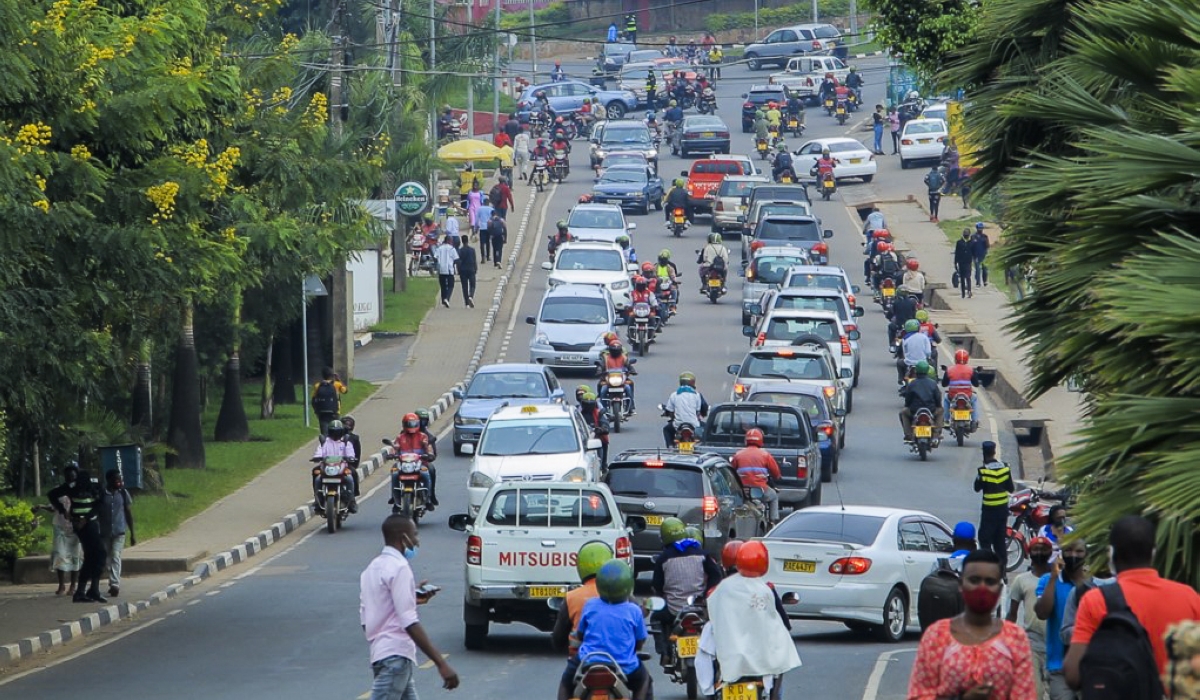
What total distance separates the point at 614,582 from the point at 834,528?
877 cm

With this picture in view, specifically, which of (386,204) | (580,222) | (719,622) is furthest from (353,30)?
(719,622)

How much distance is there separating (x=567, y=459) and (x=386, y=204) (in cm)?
2010

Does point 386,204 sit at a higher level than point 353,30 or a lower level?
lower

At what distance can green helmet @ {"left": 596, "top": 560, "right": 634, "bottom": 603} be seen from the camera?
10.7 m

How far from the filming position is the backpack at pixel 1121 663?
748 centimetres

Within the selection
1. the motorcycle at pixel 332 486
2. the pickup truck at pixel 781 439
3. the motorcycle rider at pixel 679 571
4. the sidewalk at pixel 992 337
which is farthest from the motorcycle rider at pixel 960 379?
the motorcycle rider at pixel 679 571

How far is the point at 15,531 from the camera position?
2412 centimetres

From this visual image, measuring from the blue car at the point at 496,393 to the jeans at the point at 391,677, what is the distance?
20957mm

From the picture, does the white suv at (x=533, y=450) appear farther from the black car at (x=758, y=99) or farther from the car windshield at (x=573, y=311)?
the black car at (x=758, y=99)

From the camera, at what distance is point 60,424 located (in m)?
27.7

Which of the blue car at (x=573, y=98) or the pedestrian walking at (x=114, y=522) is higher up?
the blue car at (x=573, y=98)

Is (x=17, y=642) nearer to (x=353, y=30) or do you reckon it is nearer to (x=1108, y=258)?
(x=1108, y=258)

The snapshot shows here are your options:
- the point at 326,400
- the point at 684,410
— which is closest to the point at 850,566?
the point at 684,410

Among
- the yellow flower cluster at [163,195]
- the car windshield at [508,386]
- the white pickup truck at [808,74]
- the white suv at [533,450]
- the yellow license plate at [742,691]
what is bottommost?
the car windshield at [508,386]
